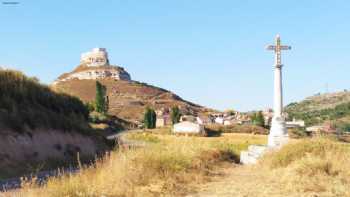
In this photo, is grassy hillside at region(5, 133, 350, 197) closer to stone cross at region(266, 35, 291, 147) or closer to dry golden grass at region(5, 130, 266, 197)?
dry golden grass at region(5, 130, 266, 197)

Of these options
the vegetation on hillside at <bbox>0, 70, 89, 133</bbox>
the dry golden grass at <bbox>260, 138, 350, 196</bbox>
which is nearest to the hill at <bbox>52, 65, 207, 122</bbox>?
the vegetation on hillside at <bbox>0, 70, 89, 133</bbox>

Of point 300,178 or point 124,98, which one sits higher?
point 124,98

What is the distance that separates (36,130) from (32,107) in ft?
9.57

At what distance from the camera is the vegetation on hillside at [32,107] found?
71.7ft

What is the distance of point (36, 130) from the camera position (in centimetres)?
2242

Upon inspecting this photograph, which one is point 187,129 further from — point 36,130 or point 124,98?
point 124,98

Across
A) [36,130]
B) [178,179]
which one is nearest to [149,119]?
[36,130]

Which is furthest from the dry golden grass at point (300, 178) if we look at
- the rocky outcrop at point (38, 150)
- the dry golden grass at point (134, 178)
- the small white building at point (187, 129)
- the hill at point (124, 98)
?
the hill at point (124, 98)

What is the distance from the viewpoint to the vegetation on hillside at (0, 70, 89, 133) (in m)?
21.9

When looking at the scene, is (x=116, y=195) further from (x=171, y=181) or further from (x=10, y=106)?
(x=10, y=106)

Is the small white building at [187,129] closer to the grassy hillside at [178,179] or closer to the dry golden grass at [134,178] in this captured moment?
the grassy hillside at [178,179]

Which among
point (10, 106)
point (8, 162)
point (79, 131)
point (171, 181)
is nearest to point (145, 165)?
point (171, 181)

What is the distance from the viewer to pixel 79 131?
2767 centimetres

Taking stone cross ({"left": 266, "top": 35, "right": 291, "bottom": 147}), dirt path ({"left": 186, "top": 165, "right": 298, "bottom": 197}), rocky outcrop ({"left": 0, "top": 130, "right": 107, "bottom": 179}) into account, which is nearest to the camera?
dirt path ({"left": 186, "top": 165, "right": 298, "bottom": 197})
